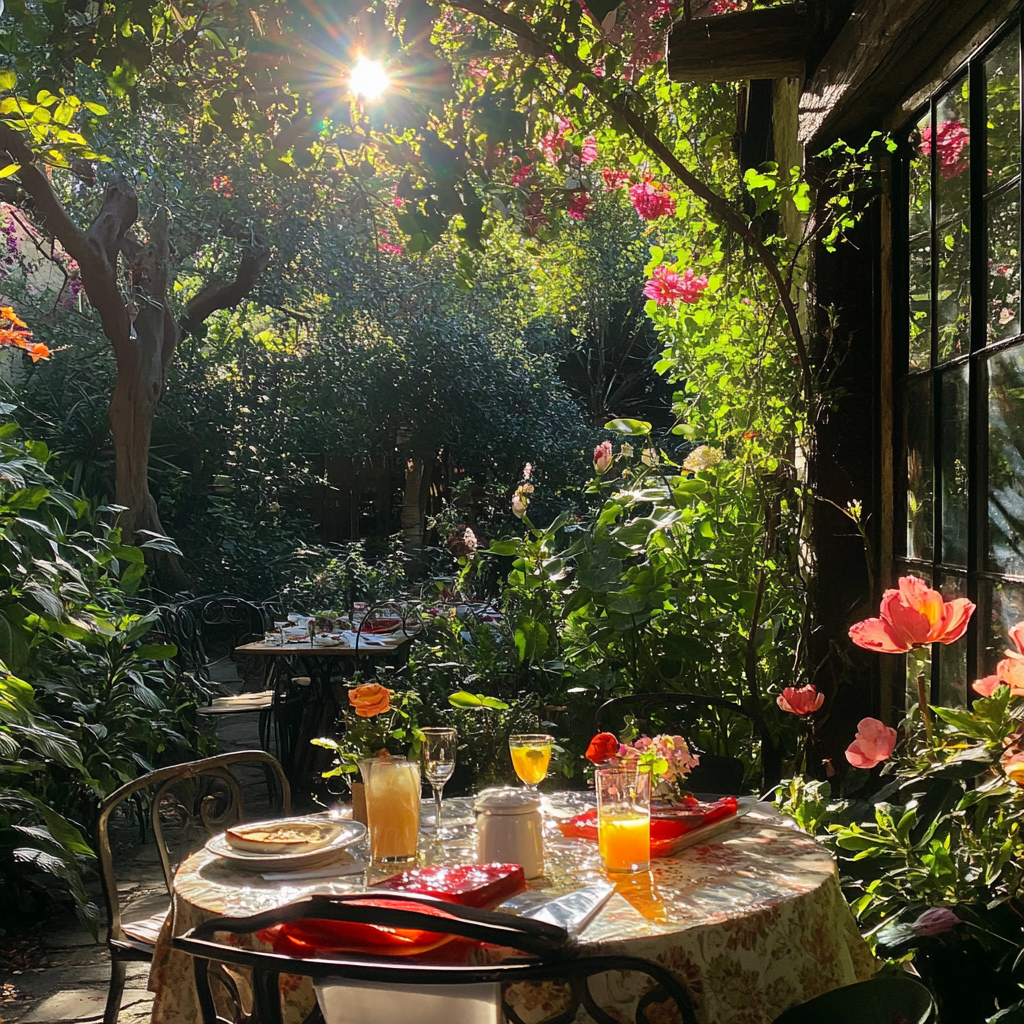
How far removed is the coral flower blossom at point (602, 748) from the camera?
1.73 meters

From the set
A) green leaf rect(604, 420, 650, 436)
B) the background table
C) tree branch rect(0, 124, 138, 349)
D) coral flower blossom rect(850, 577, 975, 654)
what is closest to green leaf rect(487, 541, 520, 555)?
green leaf rect(604, 420, 650, 436)

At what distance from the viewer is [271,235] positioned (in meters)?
9.13

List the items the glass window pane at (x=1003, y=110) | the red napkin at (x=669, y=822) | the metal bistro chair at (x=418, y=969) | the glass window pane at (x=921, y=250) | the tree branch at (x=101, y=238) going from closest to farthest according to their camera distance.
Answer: the metal bistro chair at (x=418, y=969) < the red napkin at (x=669, y=822) < the glass window pane at (x=1003, y=110) < the glass window pane at (x=921, y=250) < the tree branch at (x=101, y=238)

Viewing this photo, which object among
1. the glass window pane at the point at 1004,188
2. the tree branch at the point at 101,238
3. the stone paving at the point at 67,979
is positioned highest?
the tree branch at the point at 101,238

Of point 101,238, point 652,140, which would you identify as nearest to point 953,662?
point 652,140

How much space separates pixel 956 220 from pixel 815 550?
100 cm

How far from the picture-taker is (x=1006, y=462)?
6.60ft

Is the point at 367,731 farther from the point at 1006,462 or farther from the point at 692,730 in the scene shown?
the point at 692,730

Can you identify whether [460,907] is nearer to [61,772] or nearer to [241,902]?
[241,902]

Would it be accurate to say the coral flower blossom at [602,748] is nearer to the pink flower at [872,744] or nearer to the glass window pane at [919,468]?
the pink flower at [872,744]

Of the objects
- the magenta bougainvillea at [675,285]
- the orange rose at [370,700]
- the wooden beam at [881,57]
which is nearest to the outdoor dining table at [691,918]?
the orange rose at [370,700]

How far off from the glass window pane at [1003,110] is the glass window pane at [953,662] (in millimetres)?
816

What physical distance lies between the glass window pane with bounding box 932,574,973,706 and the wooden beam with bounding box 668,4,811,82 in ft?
5.15

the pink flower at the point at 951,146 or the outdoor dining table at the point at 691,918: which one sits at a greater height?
the pink flower at the point at 951,146
